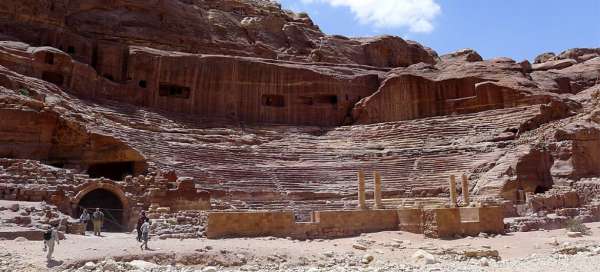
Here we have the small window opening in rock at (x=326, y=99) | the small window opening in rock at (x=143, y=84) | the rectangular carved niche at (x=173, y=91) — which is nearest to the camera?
the small window opening in rock at (x=143, y=84)

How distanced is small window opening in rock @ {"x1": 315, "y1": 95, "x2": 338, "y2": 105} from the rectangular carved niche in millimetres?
10001

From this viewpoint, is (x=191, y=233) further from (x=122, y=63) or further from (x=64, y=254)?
(x=122, y=63)

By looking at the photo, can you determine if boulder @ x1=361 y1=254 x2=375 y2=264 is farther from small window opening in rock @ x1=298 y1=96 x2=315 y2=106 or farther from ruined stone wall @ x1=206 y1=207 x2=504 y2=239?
small window opening in rock @ x1=298 y1=96 x2=315 y2=106

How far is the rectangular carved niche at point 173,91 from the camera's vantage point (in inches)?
1454

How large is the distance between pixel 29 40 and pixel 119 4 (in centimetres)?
1040

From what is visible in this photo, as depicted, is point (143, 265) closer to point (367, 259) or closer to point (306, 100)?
point (367, 259)

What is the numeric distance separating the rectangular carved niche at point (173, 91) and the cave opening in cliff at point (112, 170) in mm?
10436

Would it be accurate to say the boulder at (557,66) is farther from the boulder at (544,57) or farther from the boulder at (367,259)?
the boulder at (367,259)

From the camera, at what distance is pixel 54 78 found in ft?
103

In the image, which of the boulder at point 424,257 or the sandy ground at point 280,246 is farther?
the boulder at point 424,257

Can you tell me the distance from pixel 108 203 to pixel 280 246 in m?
11.5

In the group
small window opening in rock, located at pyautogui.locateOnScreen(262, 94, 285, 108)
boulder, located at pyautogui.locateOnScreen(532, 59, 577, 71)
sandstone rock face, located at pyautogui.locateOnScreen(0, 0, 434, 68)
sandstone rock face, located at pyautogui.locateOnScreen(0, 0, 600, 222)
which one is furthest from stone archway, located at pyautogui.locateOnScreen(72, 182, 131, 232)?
boulder, located at pyautogui.locateOnScreen(532, 59, 577, 71)

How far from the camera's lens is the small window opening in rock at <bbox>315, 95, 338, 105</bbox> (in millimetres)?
40562

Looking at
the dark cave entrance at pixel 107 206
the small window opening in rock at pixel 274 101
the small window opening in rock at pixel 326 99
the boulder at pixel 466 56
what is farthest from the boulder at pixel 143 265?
the boulder at pixel 466 56
